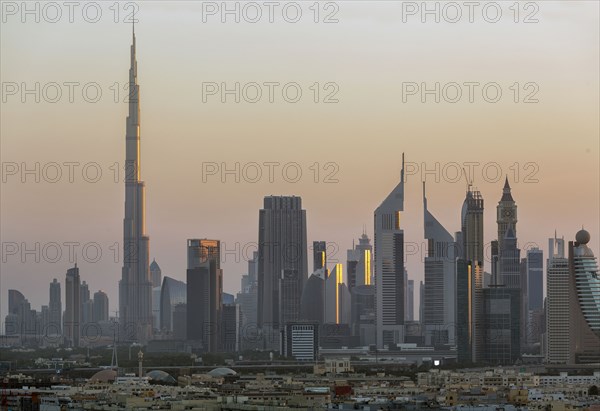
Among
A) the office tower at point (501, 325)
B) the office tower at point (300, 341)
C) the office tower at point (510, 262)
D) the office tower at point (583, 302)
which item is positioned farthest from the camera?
the office tower at point (510, 262)

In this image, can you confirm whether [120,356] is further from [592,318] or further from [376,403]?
[376,403]

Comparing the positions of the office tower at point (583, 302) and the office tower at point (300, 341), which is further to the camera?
the office tower at point (300, 341)

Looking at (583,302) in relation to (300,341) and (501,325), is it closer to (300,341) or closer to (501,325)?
(501,325)

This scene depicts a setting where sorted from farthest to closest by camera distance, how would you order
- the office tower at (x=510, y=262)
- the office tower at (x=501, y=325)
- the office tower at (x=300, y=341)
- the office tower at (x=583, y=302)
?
the office tower at (x=510, y=262) → the office tower at (x=300, y=341) → the office tower at (x=501, y=325) → the office tower at (x=583, y=302)

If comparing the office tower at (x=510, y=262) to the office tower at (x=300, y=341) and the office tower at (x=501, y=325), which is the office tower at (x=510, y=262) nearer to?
the office tower at (x=501, y=325)

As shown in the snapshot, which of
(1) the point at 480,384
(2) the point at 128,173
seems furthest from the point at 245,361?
(1) the point at 480,384

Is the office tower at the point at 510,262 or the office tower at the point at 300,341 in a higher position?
the office tower at the point at 510,262

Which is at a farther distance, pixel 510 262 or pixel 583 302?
pixel 510 262
